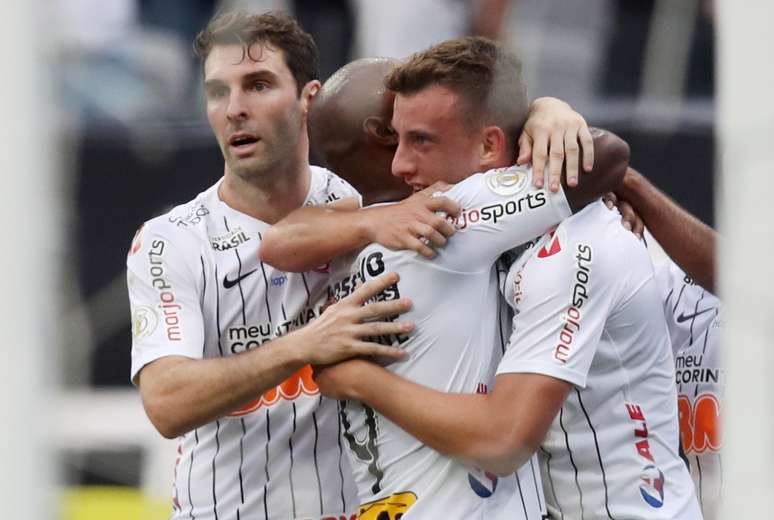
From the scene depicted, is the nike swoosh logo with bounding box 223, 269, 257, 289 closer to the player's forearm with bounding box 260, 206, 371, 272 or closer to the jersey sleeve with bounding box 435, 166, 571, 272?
the player's forearm with bounding box 260, 206, 371, 272

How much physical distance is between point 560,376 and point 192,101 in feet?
5.21

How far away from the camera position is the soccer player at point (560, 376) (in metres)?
2.26

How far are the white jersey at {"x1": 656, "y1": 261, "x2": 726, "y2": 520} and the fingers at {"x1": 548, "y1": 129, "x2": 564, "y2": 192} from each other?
81 centimetres

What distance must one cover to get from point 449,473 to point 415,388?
185 millimetres

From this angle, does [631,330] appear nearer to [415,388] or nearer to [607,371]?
[607,371]

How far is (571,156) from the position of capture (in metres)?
2.39

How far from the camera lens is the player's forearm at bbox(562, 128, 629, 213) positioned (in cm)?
239

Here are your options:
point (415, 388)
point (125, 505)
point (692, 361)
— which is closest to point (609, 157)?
point (415, 388)

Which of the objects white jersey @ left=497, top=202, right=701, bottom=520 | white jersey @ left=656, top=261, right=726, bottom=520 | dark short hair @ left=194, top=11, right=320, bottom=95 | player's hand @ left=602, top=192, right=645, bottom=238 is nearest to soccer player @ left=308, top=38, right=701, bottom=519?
white jersey @ left=497, top=202, right=701, bottom=520

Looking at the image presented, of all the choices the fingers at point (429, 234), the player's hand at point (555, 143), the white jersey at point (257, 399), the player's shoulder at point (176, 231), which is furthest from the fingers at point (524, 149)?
the player's shoulder at point (176, 231)

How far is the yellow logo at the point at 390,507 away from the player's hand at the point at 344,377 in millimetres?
219

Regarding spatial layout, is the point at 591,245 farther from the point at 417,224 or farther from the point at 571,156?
the point at 417,224

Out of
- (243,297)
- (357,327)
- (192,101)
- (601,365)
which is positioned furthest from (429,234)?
(192,101)

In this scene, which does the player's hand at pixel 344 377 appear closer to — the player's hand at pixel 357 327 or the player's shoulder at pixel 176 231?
the player's hand at pixel 357 327
